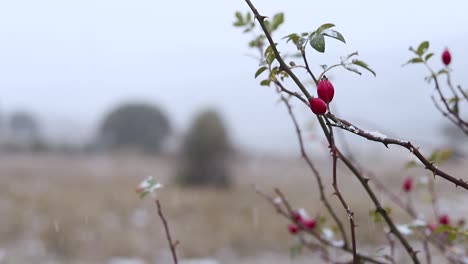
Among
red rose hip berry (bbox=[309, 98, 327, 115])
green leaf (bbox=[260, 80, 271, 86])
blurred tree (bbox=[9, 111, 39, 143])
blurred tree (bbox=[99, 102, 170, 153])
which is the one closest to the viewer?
red rose hip berry (bbox=[309, 98, 327, 115])

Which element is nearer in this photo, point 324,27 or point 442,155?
point 324,27

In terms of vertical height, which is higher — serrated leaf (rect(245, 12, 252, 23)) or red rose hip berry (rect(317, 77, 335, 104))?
serrated leaf (rect(245, 12, 252, 23))

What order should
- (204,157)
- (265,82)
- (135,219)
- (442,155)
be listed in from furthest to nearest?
1. (204,157)
2. (135,219)
3. (442,155)
4. (265,82)

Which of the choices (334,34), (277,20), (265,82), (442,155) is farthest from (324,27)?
(442,155)

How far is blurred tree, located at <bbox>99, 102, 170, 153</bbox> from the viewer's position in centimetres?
1036

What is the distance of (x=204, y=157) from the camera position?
20.2 ft

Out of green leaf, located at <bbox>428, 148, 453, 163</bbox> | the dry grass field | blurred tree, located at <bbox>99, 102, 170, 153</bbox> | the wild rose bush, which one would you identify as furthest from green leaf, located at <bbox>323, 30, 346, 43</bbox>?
blurred tree, located at <bbox>99, 102, 170, 153</bbox>

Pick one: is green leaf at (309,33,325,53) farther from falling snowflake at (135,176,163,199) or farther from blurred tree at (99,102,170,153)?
blurred tree at (99,102,170,153)

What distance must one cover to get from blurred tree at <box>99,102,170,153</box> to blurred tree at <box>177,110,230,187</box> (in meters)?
4.21

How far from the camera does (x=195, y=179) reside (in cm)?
611

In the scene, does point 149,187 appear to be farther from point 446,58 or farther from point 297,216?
point 446,58

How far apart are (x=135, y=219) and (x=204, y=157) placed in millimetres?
2112

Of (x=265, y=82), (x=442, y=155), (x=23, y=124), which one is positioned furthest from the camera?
(x=23, y=124)

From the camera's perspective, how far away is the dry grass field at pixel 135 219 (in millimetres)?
3369
